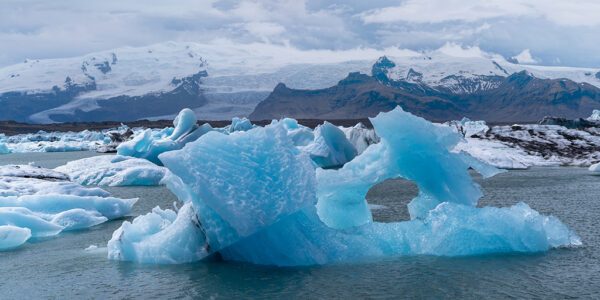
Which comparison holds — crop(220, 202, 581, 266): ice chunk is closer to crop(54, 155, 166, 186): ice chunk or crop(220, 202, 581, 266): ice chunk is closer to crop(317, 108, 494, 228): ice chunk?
crop(317, 108, 494, 228): ice chunk

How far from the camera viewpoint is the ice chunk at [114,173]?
17172mm

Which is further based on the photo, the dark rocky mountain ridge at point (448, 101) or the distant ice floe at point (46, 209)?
the dark rocky mountain ridge at point (448, 101)

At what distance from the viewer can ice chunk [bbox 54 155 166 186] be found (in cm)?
1717

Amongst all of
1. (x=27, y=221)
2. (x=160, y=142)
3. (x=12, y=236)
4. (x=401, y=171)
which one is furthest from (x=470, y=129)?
(x=12, y=236)

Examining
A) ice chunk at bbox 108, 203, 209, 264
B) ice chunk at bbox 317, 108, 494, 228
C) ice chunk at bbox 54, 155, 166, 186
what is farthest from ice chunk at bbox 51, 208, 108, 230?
ice chunk at bbox 54, 155, 166, 186

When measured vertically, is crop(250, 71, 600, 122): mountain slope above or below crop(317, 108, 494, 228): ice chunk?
below

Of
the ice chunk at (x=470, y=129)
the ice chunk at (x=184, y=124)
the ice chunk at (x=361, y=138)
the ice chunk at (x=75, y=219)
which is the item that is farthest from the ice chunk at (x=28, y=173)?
the ice chunk at (x=470, y=129)

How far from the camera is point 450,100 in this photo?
506 feet

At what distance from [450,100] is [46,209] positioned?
154 meters

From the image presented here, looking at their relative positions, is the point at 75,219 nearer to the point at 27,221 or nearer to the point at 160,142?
the point at 27,221

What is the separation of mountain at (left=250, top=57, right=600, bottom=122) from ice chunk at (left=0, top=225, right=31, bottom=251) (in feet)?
416

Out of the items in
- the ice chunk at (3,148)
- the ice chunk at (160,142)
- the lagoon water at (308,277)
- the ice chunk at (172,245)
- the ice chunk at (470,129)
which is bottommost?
the ice chunk at (3,148)

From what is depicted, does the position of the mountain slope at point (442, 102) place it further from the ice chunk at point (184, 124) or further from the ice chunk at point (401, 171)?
the ice chunk at point (401, 171)

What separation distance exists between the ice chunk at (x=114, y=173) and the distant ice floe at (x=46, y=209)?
403 centimetres
